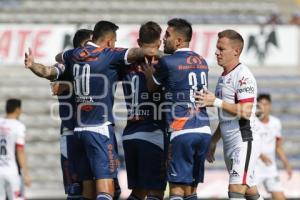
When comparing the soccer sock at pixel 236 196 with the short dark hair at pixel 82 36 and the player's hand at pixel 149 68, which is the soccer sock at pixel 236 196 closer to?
the player's hand at pixel 149 68

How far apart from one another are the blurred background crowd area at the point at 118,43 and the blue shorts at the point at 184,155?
1052 centimetres

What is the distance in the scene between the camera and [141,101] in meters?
9.98

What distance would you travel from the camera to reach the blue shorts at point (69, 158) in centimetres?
1033

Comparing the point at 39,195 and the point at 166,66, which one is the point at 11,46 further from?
the point at 166,66

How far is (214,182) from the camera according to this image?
18844 mm

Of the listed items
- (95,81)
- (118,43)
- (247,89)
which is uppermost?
(118,43)

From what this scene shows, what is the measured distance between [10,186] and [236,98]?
5.72 m

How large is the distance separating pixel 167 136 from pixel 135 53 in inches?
42.8

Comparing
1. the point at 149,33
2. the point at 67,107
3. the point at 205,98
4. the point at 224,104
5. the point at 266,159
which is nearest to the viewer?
the point at 205,98

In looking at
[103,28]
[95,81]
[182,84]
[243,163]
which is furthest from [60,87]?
[243,163]

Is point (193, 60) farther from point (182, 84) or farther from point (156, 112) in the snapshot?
point (156, 112)

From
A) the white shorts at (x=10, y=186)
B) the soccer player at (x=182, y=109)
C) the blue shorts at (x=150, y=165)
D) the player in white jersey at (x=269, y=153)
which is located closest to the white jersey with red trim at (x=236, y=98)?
the soccer player at (x=182, y=109)

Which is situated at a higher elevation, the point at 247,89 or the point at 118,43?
the point at 118,43

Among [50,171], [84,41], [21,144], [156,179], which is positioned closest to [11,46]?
[50,171]
